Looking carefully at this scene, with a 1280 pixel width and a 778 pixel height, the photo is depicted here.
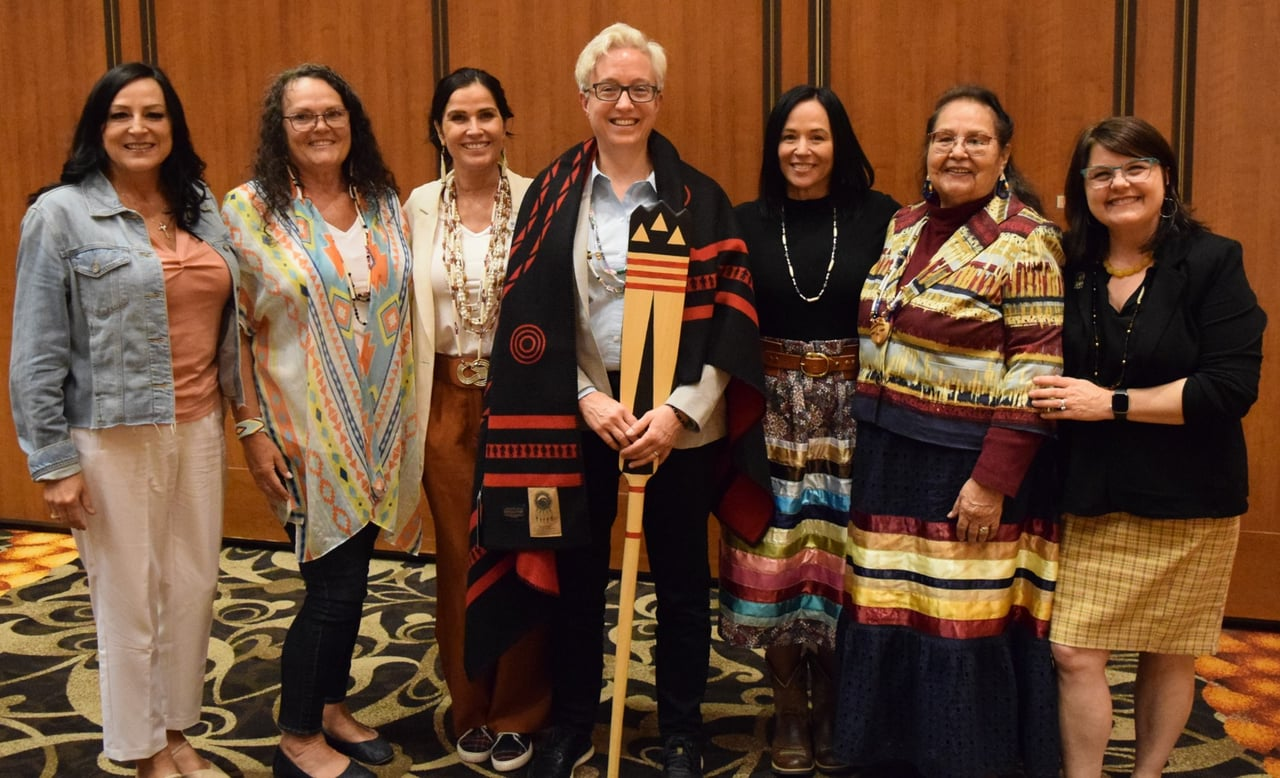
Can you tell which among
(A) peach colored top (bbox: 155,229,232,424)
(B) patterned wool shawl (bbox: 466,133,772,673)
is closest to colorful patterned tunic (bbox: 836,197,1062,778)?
(B) patterned wool shawl (bbox: 466,133,772,673)

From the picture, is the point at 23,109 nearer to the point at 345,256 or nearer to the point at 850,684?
the point at 345,256

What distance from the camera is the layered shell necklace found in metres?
2.41

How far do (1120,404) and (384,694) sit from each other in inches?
81.0

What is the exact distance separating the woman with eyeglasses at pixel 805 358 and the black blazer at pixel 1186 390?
1.69 ft

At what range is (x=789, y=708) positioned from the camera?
2.50 m

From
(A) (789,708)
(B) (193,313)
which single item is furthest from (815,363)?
(B) (193,313)

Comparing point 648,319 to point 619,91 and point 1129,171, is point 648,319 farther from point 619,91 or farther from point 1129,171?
point 1129,171

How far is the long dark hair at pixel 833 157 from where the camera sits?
236cm

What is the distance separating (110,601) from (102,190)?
0.88m

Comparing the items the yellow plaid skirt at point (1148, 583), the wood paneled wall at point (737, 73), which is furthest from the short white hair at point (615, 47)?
the wood paneled wall at point (737, 73)

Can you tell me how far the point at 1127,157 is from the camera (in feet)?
6.67

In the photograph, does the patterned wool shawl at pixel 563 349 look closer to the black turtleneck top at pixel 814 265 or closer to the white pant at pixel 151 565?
the black turtleneck top at pixel 814 265

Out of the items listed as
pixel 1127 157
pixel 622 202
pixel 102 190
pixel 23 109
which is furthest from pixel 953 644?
pixel 23 109

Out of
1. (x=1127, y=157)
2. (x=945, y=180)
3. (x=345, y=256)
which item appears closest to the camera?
(x=1127, y=157)
